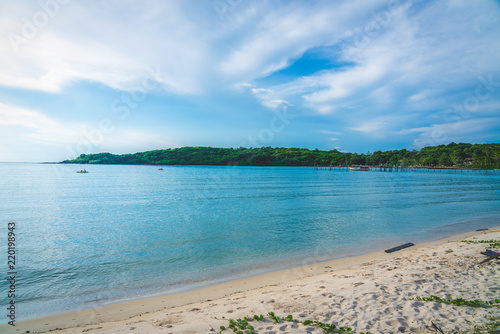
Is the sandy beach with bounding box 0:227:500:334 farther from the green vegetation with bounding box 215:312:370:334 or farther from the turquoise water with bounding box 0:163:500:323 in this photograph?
the turquoise water with bounding box 0:163:500:323

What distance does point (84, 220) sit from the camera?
76.4ft

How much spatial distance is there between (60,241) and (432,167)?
205m

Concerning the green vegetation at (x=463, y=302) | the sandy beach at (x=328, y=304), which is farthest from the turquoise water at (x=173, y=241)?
the green vegetation at (x=463, y=302)

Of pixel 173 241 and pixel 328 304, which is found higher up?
pixel 328 304

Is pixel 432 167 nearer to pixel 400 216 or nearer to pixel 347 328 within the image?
pixel 400 216

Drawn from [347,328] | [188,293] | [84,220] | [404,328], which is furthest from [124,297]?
[84,220]

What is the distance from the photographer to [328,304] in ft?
21.8

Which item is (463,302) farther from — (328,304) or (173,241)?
(173,241)

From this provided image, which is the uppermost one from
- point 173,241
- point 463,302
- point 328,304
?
point 463,302

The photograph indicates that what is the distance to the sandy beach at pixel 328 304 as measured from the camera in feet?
18.4

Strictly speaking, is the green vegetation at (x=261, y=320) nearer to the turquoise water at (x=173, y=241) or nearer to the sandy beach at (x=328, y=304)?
the sandy beach at (x=328, y=304)

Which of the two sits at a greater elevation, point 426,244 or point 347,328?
point 347,328

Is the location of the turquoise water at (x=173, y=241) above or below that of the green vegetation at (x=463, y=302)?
below

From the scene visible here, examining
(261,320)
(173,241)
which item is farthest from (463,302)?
(173,241)
